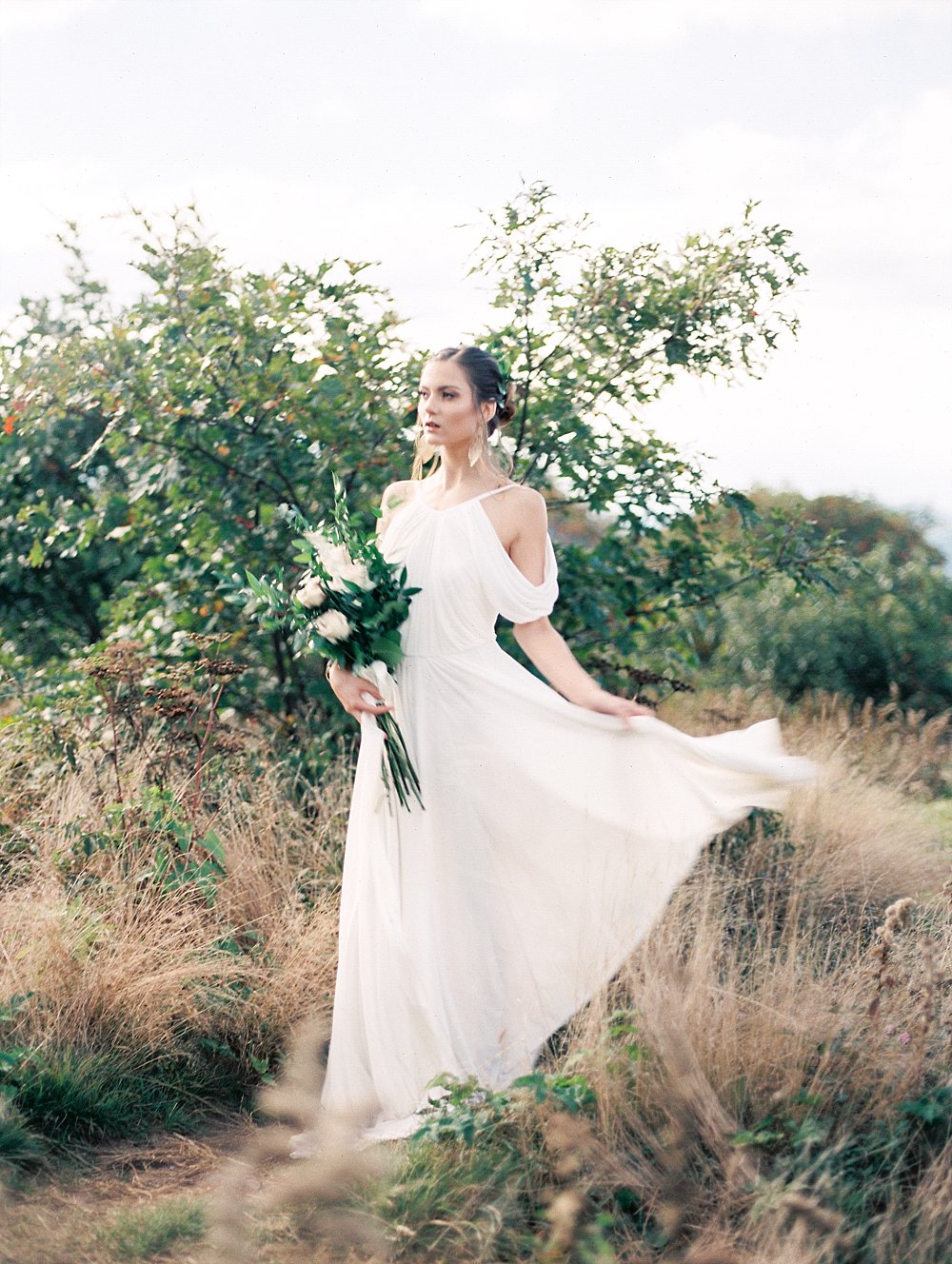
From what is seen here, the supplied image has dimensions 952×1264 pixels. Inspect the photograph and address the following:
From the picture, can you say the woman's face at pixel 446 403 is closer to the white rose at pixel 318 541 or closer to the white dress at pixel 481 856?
the white dress at pixel 481 856

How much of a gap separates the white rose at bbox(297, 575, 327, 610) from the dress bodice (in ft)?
0.90

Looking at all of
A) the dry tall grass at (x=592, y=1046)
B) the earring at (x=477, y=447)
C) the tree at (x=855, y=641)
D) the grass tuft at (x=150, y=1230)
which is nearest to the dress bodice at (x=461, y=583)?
the earring at (x=477, y=447)

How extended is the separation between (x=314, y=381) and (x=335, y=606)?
82.7 inches

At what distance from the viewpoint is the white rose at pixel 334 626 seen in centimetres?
362

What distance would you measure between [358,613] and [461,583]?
0.32 m

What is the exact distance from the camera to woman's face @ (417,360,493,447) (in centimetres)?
378

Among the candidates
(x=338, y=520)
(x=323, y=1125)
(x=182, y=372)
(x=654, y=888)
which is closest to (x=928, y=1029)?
(x=654, y=888)

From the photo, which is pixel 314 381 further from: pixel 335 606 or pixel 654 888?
pixel 654 888

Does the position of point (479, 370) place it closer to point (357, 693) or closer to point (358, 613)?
point (358, 613)

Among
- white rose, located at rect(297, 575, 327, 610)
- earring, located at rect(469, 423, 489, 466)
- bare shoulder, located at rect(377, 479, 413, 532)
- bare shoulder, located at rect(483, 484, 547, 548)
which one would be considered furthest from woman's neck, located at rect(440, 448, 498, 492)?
white rose, located at rect(297, 575, 327, 610)

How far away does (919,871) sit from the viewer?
5.96 meters

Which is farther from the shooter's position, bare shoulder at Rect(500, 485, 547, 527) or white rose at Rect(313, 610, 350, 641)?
bare shoulder at Rect(500, 485, 547, 527)

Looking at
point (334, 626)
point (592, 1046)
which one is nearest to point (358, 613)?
point (334, 626)

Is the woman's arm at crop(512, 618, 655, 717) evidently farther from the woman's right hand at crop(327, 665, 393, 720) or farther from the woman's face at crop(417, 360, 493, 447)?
the woman's face at crop(417, 360, 493, 447)
